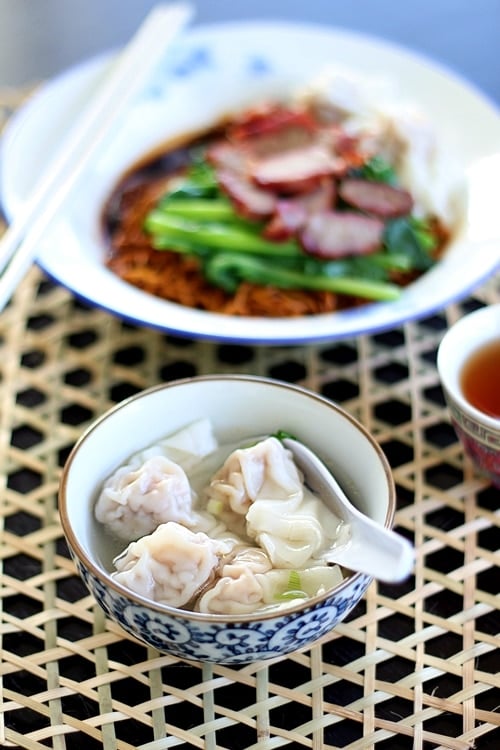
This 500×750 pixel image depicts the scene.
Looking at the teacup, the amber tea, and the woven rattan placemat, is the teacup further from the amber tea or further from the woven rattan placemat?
the woven rattan placemat

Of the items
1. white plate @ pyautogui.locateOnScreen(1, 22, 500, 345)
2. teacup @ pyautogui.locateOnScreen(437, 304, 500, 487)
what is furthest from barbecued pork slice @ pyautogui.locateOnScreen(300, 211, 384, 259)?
teacup @ pyautogui.locateOnScreen(437, 304, 500, 487)

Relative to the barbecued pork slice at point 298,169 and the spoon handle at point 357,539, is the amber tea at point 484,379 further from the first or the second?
the barbecued pork slice at point 298,169

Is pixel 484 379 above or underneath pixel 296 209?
underneath

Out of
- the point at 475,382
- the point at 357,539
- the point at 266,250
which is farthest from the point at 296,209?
the point at 357,539

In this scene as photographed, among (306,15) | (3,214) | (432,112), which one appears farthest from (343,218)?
(306,15)

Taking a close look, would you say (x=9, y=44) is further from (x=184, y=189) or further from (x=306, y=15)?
(x=184, y=189)

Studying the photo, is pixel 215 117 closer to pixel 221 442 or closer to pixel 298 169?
pixel 298 169
